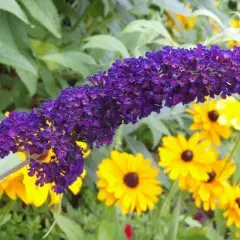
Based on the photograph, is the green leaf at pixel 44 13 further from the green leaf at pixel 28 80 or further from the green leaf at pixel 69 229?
the green leaf at pixel 69 229

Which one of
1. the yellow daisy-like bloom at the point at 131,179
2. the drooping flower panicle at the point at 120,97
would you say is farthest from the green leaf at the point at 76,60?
the drooping flower panicle at the point at 120,97

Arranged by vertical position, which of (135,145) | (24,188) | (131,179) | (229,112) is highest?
(24,188)

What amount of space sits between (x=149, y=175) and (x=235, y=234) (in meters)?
0.32

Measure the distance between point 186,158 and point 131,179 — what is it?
0.51 ft

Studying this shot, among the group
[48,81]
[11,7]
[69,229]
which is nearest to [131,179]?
[69,229]

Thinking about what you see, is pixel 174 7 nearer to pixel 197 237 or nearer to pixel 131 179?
pixel 131 179

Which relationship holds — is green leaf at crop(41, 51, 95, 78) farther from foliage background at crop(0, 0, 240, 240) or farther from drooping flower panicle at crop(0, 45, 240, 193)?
drooping flower panicle at crop(0, 45, 240, 193)

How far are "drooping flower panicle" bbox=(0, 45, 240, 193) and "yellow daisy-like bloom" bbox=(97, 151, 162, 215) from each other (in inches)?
25.9

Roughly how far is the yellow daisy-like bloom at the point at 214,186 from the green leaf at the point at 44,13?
0.55m

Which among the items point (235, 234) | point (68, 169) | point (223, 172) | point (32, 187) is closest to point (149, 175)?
point (223, 172)

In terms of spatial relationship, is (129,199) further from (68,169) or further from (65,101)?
(65,101)

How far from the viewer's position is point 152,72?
897 mm

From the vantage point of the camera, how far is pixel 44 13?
1468mm

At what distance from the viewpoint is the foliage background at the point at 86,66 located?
1.49 metres
